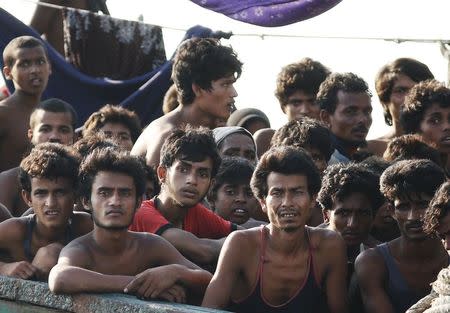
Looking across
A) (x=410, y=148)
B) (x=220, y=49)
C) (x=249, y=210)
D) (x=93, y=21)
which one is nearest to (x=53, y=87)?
(x=93, y=21)

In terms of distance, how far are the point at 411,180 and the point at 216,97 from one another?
1.86 metres

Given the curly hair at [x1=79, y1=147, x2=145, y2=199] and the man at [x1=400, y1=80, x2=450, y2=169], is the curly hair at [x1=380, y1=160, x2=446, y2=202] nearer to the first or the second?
the curly hair at [x1=79, y1=147, x2=145, y2=199]

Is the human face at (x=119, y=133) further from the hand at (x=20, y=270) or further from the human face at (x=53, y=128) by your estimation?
the hand at (x=20, y=270)

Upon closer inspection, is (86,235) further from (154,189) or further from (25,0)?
(25,0)

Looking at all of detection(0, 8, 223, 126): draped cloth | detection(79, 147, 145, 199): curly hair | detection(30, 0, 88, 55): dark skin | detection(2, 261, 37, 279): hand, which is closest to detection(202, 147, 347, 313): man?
detection(79, 147, 145, 199): curly hair

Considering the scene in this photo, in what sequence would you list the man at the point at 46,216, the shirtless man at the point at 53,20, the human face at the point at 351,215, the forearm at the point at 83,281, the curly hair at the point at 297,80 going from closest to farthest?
the forearm at the point at 83,281, the human face at the point at 351,215, the man at the point at 46,216, the curly hair at the point at 297,80, the shirtless man at the point at 53,20

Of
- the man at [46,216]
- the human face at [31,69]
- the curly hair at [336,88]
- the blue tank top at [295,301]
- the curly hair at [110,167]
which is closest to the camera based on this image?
the blue tank top at [295,301]

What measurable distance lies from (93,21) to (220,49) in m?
2.04

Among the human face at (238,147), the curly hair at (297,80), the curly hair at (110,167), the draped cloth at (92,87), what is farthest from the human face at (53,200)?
the draped cloth at (92,87)

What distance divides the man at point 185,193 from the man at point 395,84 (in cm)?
156

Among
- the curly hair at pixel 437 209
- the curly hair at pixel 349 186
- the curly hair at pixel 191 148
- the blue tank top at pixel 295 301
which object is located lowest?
the blue tank top at pixel 295 301

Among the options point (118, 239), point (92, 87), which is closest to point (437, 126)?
point (118, 239)

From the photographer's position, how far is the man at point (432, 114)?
6891 mm

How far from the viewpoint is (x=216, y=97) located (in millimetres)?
7242
